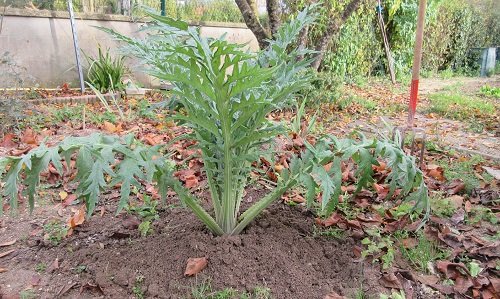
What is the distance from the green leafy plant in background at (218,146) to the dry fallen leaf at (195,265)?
0.17 meters

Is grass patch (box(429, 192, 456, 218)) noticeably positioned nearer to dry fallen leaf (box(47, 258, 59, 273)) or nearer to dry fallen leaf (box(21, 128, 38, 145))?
dry fallen leaf (box(47, 258, 59, 273))

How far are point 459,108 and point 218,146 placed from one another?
5624 millimetres

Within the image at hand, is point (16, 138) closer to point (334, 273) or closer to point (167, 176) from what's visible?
point (167, 176)

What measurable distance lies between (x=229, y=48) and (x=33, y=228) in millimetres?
1496

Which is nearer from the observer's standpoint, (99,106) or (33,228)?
(33,228)

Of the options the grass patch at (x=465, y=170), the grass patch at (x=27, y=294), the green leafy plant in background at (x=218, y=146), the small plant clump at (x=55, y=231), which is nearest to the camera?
the green leafy plant in background at (x=218, y=146)

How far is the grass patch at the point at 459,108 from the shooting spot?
5.60 meters

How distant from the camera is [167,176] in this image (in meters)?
1.53

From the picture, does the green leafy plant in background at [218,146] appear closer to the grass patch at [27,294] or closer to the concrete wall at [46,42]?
the grass patch at [27,294]

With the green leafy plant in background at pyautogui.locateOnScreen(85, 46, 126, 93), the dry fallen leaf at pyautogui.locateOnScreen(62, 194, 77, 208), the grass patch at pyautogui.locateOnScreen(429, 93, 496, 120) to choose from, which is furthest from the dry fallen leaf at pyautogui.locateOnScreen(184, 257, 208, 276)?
the grass patch at pyautogui.locateOnScreen(429, 93, 496, 120)

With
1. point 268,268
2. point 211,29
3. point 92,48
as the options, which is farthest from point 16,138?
point 211,29

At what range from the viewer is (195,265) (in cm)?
159

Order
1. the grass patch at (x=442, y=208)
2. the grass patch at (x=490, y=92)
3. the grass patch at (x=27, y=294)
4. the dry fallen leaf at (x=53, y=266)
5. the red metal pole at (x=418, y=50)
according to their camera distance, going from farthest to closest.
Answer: the grass patch at (x=490, y=92), the red metal pole at (x=418, y=50), the grass patch at (x=442, y=208), the dry fallen leaf at (x=53, y=266), the grass patch at (x=27, y=294)

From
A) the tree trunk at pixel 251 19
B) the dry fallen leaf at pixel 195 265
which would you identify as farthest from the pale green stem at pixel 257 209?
the tree trunk at pixel 251 19
